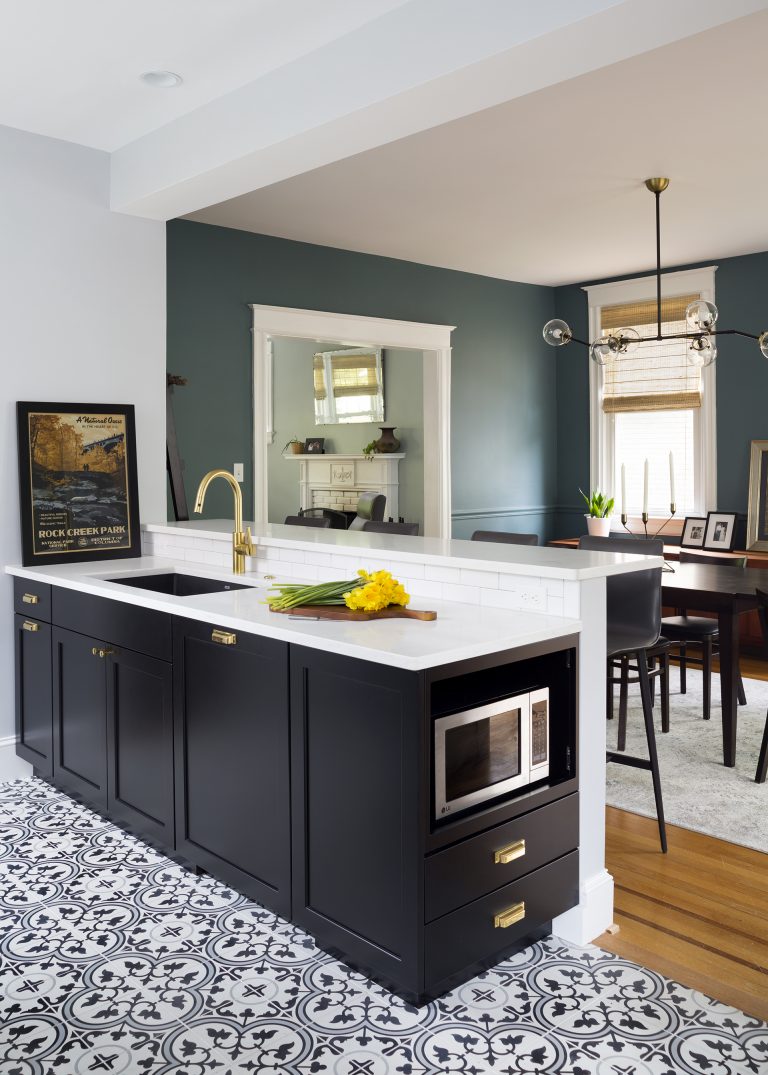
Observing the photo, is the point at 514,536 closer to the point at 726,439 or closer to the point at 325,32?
the point at 325,32

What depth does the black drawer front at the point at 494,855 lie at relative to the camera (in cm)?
206

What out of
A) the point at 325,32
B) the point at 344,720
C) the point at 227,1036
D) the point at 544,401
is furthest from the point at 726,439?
the point at 227,1036

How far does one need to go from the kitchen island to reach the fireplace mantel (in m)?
4.72

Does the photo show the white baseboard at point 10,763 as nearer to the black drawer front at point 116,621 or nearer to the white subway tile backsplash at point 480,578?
the black drawer front at point 116,621

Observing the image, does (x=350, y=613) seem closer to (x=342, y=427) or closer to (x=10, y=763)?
(x=10, y=763)

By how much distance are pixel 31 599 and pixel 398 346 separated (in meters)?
3.70

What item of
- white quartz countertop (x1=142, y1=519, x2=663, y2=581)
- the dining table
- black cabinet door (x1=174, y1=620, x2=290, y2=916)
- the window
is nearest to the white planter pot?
the window

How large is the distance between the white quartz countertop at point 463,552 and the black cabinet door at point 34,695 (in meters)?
0.74

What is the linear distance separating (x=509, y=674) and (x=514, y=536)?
1.93 metres

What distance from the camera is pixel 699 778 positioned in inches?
146

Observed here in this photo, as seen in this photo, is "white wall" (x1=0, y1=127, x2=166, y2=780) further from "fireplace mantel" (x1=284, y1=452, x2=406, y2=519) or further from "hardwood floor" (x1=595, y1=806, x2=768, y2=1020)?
"fireplace mantel" (x1=284, y1=452, x2=406, y2=519)

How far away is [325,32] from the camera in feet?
9.16

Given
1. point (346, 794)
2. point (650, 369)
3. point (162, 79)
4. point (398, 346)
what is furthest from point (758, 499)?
point (346, 794)

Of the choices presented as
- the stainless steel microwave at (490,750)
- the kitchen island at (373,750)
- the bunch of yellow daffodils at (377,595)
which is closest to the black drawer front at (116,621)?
the kitchen island at (373,750)
